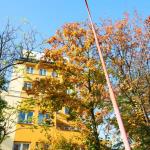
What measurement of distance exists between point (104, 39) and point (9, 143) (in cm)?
1662

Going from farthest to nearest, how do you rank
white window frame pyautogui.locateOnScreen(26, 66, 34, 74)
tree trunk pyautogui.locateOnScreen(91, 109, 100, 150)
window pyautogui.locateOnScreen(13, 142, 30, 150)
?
white window frame pyautogui.locateOnScreen(26, 66, 34, 74) < window pyautogui.locateOnScreen(13, 142, 30, 150) < tree trunk pyautogui.locateOnScreen(91, 109, 100, 150)

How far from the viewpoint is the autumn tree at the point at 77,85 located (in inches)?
663

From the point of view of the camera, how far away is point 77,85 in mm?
18172

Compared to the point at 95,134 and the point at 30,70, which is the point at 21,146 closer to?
the point at 30,70

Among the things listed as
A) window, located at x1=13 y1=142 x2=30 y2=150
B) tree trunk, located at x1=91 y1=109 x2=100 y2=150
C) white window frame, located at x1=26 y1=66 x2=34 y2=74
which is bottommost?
tree trunk, located at x1=91 y1=109 x2=100 y2=150

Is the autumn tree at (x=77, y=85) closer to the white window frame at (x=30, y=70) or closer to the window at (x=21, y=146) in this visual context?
the window at (x=21, y=146)

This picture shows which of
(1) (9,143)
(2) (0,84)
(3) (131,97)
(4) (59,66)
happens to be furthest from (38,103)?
(1) (9,143)

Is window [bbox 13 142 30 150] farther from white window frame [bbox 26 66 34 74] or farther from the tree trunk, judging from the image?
the tree trunk

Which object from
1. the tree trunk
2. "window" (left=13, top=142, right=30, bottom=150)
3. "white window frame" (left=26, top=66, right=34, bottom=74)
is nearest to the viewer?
the tree trunk

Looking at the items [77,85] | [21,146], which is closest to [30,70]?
[21,146]

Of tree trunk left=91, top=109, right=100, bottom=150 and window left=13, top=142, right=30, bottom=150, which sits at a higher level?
window left=13, top=142, right=30, bottom=150

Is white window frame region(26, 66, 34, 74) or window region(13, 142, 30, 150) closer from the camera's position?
window region(13, 142, 30, 150)

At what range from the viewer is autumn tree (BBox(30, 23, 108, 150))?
16831mm

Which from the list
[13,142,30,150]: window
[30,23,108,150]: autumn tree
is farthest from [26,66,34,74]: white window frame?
[30,23,108,150]: autumn tree
